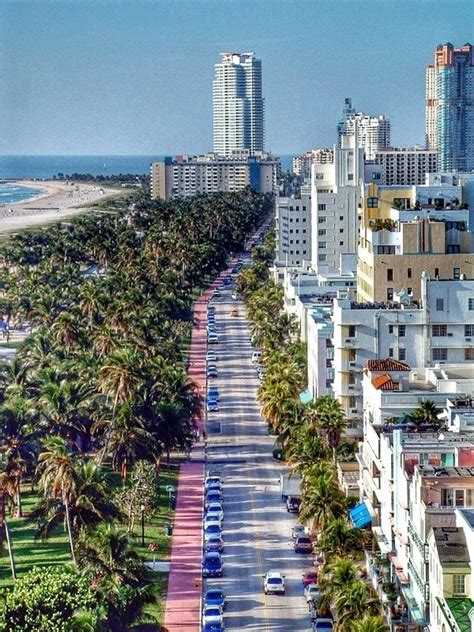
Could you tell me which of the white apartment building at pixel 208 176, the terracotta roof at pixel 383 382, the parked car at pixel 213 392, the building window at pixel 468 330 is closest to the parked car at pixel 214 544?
the terracotta roof at pixel 383 382

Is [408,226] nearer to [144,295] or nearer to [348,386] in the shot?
[348,386]

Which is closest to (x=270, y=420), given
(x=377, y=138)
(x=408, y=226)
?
(x=408, y=226)

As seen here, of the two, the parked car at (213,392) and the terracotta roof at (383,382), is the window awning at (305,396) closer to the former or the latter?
the parked car at (213,392)

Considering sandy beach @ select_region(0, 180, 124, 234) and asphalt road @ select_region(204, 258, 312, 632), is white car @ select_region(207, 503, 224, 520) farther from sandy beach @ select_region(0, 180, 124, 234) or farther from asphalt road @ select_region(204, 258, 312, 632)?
sandy beach @ select_region(0, 180, 124, 234)

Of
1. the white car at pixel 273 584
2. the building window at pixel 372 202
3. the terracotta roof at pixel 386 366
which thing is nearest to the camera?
the white car at pixel 273 584

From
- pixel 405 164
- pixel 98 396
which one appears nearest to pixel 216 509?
pixel 98 396

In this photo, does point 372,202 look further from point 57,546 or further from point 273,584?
point 273,584
